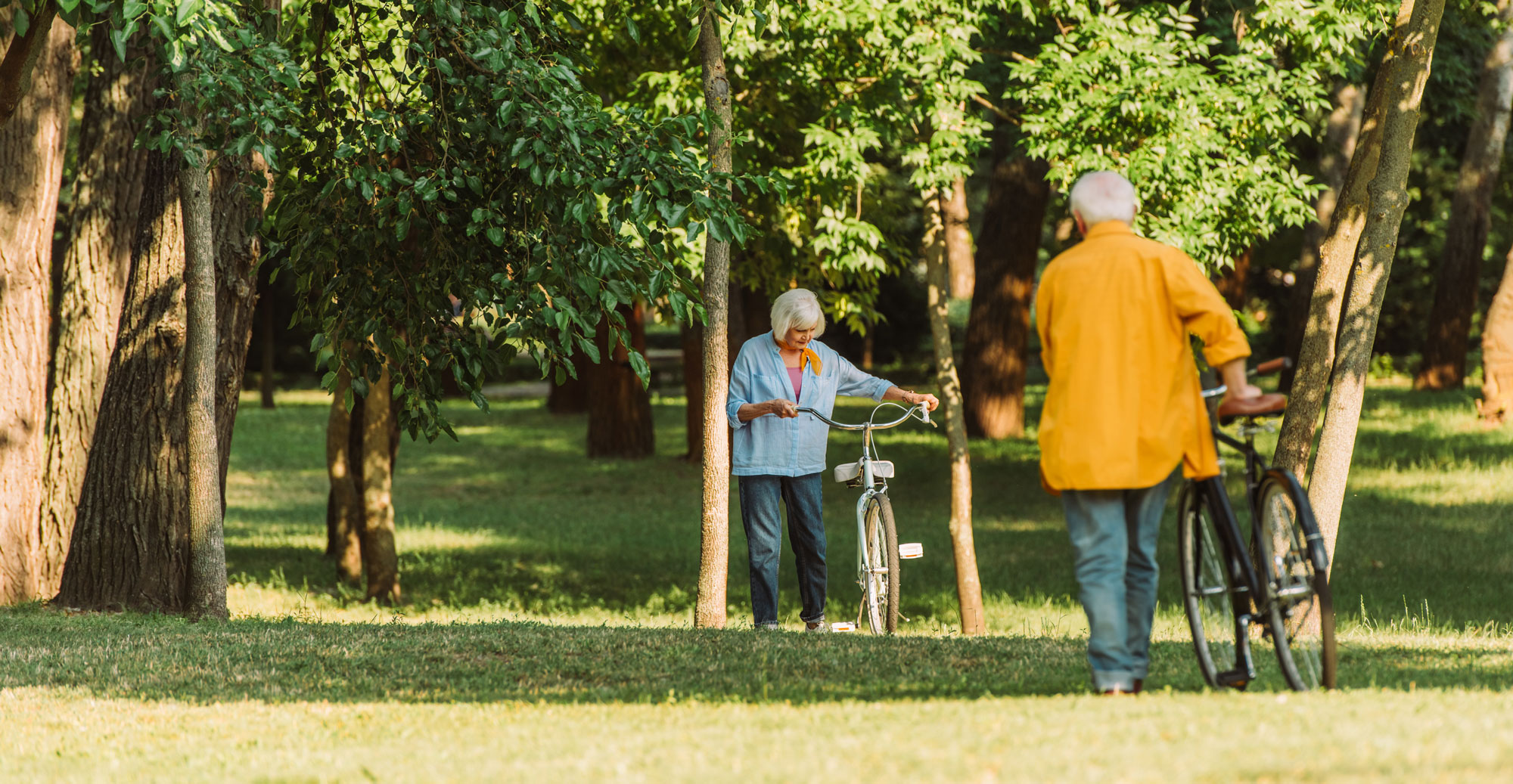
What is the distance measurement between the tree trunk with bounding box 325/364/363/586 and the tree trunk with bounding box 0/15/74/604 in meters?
3.46

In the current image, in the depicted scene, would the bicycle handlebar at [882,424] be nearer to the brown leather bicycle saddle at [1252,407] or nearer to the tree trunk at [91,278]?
the brown leather bicycle saddle at [1252,407]

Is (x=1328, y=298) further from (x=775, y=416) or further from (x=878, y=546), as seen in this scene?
(x=775, y=416)

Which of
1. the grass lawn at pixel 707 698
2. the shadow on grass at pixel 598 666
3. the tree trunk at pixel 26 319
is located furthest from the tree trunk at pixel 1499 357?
the tree trunk at pixel 26 319

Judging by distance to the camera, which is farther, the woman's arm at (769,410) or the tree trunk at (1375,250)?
the tree trunk at (1375,250)

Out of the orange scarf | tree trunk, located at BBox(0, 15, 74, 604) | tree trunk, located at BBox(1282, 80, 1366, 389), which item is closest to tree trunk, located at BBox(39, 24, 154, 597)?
tree trunk, located at BBox(0, 15, 74, 604)

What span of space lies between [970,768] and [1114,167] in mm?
7046

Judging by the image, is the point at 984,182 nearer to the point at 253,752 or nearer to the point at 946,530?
the point at 946,530

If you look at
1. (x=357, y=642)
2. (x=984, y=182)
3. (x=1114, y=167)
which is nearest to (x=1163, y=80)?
(x=1114, y=167)

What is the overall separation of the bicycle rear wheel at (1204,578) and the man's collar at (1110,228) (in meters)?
0.93

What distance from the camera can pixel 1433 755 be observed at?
12.2ft

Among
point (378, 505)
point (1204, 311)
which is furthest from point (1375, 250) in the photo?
point (378, 505)

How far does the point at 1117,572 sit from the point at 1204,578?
1.78 ft

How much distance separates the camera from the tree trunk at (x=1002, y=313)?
21578 millimetres

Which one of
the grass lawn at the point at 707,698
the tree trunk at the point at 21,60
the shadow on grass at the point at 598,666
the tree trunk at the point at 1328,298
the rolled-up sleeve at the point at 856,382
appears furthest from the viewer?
the tree trunk at the point at 1328,298
